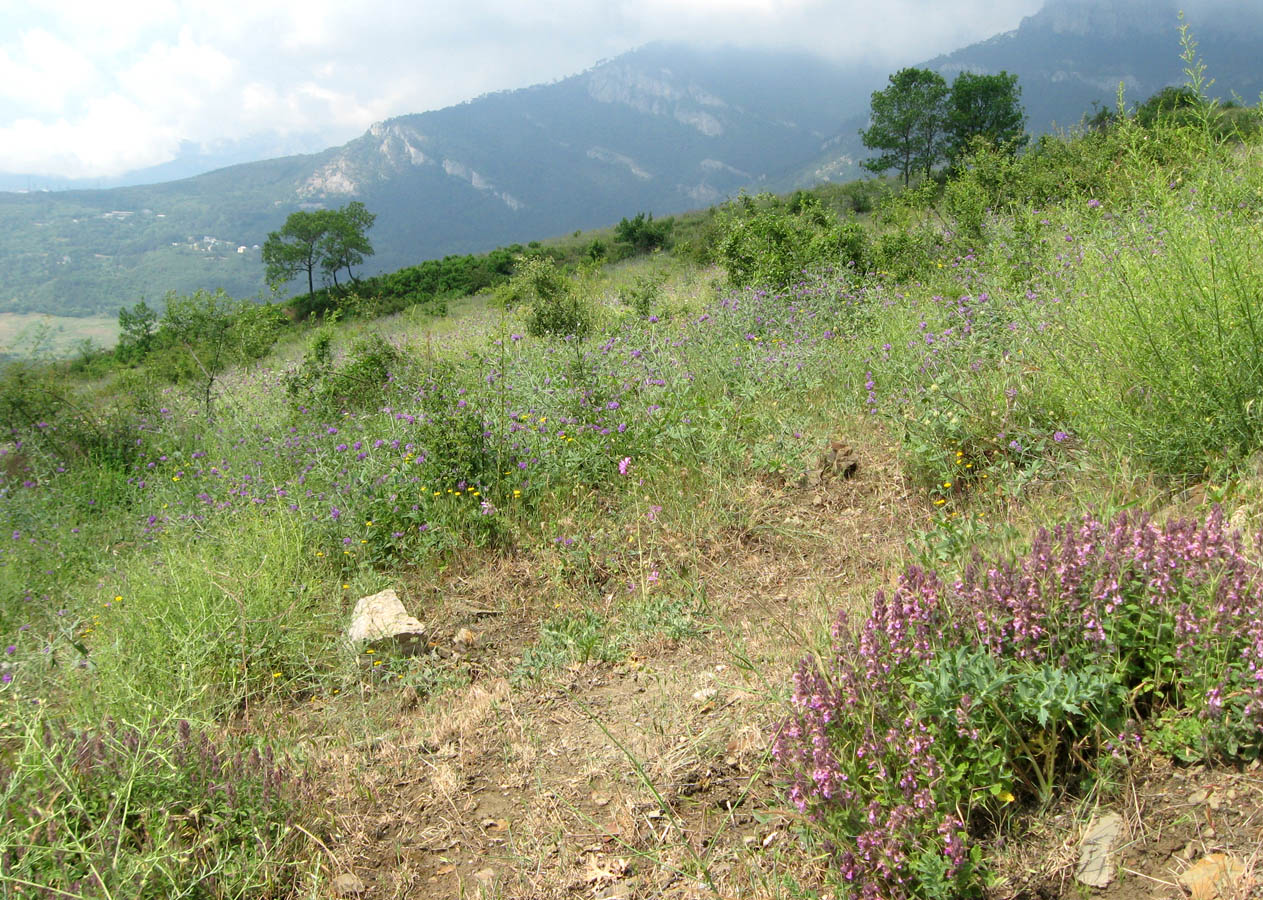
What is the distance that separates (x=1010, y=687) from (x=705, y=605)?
1649 mm

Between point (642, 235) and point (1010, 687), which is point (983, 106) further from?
point (1010, 687)

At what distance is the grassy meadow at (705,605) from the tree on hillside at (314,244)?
58514mm

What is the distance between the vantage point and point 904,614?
1.81 m

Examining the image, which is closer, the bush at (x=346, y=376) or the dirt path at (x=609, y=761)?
the dirt path at (x=609, y=761)

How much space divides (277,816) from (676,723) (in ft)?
4.23

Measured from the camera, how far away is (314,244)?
197 feet

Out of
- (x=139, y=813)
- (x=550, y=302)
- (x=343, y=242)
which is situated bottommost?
(x=139, y=813)

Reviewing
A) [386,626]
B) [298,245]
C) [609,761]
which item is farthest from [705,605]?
[298,245]

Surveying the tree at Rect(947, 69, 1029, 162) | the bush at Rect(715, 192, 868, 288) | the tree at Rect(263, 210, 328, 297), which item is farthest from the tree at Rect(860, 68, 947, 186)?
the tree at Rect(263, 210, 328, 297)

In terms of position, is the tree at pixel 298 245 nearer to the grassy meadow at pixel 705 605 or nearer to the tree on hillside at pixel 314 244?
the tree on hillside at pixel 314 244

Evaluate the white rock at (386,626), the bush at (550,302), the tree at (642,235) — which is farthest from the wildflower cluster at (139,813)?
the tree at (642,235)

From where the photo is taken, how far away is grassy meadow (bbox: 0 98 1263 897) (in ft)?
5.42

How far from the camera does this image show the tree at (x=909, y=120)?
45.3 meters

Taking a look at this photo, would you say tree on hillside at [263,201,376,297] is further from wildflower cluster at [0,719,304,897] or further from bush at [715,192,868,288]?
wildflower cluster at [0,719,304,897]
